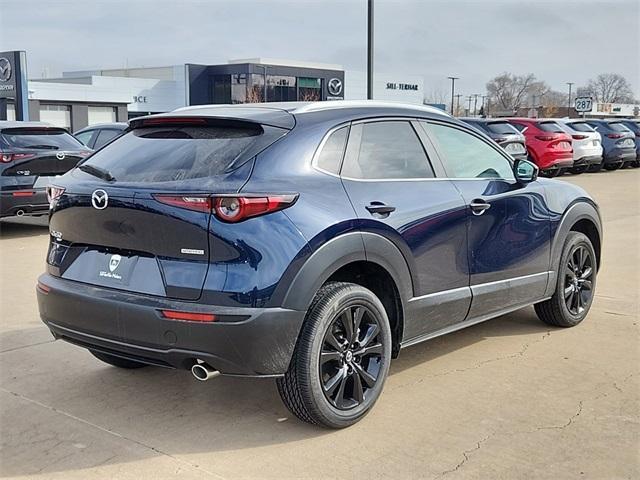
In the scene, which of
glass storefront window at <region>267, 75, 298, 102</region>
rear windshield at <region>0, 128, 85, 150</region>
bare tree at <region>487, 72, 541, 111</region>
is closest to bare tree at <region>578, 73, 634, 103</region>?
bare tree at <region>487, 72, 541, 111</region>

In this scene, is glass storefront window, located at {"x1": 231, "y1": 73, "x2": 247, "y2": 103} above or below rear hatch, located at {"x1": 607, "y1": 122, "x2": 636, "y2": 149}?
above

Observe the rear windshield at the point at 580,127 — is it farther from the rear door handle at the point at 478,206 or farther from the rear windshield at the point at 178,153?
the rear windshield at the point at 178,153

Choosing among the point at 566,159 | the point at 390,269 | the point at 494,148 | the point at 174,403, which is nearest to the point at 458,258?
the point at 390,269

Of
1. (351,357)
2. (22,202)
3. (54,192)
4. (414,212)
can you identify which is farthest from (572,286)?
(22,202)

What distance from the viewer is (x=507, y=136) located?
18.2 meters

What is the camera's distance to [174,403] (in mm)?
4305

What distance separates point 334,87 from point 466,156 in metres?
74.5

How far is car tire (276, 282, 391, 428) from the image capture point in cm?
370

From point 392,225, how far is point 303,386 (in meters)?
1.04

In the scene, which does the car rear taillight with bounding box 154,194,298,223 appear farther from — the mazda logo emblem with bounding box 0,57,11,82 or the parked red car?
the mazda logo emblem with bounding box 0,57,11,82

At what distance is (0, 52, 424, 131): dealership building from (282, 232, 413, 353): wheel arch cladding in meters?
56.3

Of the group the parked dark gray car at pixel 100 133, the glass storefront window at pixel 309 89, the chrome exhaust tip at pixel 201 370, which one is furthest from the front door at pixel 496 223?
the glass storefront window at pixel 309 89

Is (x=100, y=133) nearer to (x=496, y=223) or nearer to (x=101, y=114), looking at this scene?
(x=496, y=223)

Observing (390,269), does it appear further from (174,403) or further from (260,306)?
(174,403)
